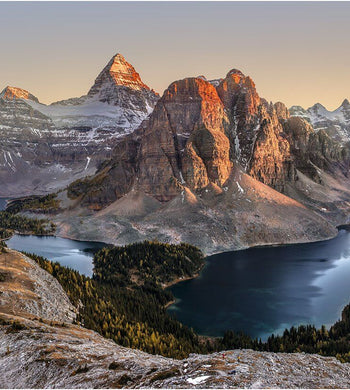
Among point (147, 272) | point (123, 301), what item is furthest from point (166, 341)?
point (147, 272)

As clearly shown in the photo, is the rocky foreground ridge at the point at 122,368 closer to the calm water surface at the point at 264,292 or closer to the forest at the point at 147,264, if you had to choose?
the calm water surface at the point at 264,292

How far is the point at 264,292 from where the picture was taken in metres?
98.9

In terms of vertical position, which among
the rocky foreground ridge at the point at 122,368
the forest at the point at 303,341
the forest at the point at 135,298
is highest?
the rocky foreground ridge at the point at 122,368

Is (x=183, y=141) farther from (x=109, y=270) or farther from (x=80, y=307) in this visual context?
(x=80, y=307)

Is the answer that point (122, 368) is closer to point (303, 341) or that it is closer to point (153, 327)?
Answer: point (153, 327)

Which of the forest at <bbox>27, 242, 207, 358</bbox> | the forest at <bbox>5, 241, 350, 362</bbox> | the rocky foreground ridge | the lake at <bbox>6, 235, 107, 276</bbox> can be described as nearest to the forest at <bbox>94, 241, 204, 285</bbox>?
the forest at <bbox>27, 242, 207, 358</bbox>

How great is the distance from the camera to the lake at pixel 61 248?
128625 millimetres

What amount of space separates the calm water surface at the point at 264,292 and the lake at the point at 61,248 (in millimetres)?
38566

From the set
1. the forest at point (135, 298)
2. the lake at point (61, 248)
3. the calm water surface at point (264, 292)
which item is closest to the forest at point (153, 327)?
the forest at point (135, 298)

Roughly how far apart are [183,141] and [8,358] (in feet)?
566

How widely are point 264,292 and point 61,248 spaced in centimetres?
9033

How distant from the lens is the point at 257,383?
2598 centimetres

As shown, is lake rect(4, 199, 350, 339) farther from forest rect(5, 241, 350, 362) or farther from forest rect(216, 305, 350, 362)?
forest rect(216, 305, 350, 362)

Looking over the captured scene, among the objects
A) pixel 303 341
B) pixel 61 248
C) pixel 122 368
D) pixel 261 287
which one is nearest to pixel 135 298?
pixel 303 341
